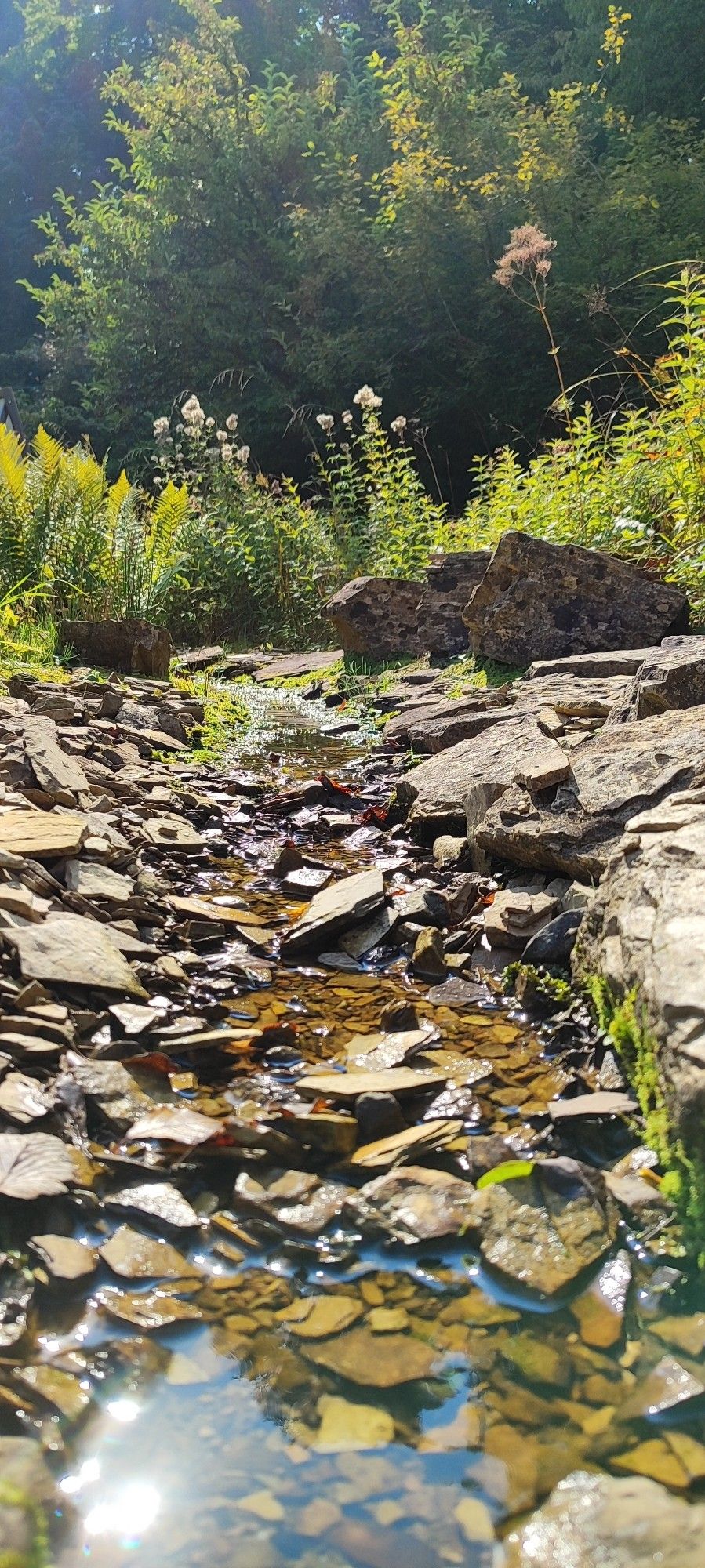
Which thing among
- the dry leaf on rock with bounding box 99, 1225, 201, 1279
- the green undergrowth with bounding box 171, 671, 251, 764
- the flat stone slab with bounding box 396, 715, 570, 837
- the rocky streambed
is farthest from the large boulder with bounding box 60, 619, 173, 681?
the dry leaf on rock with bounding box 99, 1225, 201, 1279

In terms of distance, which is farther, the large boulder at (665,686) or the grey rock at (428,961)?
the large boulder at (665,686)

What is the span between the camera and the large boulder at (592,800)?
8.37ft

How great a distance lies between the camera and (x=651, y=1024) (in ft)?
5.22

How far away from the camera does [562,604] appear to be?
557cm

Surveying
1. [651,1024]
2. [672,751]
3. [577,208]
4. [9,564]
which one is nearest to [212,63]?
[577,208]

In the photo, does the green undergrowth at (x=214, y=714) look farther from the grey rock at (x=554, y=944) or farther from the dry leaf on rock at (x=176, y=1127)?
the dry leaf on rock at (x=176, y=1127)

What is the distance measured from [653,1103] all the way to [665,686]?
86.8 inches

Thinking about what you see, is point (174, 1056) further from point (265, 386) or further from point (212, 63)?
point (212, 63)

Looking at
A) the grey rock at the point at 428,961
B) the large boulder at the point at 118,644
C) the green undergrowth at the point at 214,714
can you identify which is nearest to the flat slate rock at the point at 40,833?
the grey rock at the point at 428,961

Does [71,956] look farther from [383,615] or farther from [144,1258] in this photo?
[383,615]

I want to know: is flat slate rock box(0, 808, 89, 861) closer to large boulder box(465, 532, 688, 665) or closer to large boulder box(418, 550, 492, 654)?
large boulder box(465, 532, 688, 665)

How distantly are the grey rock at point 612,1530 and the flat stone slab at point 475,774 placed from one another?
6.13 feet

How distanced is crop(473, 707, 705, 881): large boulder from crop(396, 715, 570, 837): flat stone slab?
0.13 feet

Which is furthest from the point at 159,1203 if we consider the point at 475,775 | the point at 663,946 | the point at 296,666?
the point at 296,666
